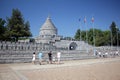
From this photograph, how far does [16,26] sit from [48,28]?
113 feet

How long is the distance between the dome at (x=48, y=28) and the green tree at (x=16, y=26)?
95.9ft

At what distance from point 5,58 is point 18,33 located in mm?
29535

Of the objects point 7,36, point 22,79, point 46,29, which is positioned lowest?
point 22,79

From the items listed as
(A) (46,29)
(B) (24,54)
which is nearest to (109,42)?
(A) (46,29)

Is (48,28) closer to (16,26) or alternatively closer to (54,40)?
(54,40)

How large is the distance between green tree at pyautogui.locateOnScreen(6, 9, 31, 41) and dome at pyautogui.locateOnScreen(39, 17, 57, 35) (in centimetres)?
2924

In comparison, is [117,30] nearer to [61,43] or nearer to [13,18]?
[61,43]

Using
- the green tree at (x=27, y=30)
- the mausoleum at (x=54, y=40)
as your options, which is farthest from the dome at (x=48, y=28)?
the green tree at (x=27, y=30)

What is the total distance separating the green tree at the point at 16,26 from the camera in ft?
179

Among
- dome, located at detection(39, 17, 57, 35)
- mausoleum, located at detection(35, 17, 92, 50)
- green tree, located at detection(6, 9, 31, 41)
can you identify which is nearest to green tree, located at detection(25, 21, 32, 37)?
green tree, located at detection(6, 9, 31, 41)

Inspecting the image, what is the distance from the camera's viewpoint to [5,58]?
2638 centimetres

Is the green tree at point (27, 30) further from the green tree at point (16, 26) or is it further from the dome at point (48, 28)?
the dome at point (48, 28)

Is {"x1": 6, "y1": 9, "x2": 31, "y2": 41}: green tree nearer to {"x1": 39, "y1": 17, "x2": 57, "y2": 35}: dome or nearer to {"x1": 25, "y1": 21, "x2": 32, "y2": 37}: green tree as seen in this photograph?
{"x1": 25, "y1": 21, "x2": 32, "y2": 37}: green tree

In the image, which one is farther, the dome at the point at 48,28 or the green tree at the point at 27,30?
the dome at the point at 48,28
